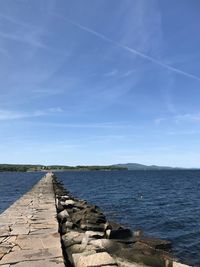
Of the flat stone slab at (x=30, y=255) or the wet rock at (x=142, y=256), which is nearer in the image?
the flat stone slab at (x=30, y=255)

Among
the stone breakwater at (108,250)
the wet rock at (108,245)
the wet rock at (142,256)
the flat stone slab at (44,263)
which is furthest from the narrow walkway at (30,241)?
the wet rock at (142,256)

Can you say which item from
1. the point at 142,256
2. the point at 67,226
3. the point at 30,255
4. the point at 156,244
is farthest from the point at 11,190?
the point at 30,255

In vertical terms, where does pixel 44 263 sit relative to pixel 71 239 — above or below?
below

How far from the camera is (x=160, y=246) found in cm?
1245

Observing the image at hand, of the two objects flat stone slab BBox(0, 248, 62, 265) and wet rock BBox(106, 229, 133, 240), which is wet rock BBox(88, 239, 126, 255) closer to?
flat stone slab BBox(0, 248, 62, 265)

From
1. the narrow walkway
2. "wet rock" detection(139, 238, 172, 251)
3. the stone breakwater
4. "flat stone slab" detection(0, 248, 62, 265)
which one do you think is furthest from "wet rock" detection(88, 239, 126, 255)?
"wet rock" detection(139, 238, 172, 251)

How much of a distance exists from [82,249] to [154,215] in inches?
573

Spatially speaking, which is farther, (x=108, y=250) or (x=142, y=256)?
(x=108, y=250)

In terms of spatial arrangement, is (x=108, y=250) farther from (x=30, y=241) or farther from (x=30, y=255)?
(x=30, y=255)

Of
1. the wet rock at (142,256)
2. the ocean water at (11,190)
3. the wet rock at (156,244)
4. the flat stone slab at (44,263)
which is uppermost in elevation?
the ocean water at (11,190)

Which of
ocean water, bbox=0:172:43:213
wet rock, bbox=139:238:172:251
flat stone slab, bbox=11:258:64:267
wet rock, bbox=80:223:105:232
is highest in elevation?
ocean water, bbox=0:172:43:213

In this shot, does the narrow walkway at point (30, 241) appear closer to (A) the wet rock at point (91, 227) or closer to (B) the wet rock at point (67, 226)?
(B) the wet rock at point (67, 226)

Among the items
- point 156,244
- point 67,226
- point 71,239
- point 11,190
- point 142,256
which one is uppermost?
point 11,190

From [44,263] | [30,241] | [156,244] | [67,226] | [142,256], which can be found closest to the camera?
[44,263]
